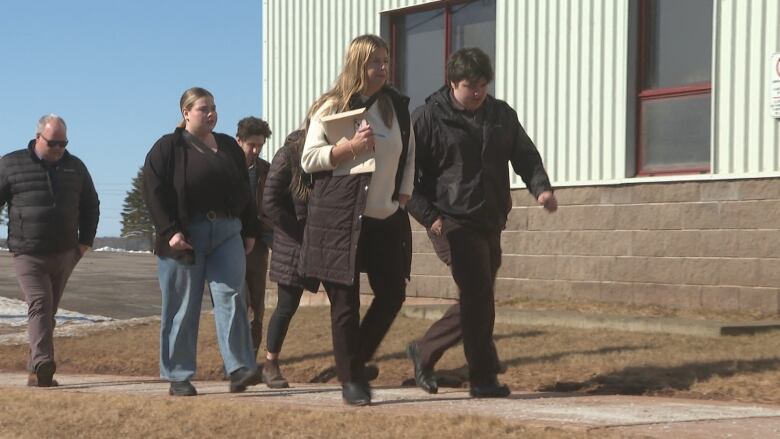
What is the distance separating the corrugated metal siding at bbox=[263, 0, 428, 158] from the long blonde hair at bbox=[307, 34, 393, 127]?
784cm

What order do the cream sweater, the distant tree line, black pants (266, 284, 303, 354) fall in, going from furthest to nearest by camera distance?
the distant tree line < black pants (266, 284, 303, 354) < the cream sweater

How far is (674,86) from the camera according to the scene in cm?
1128

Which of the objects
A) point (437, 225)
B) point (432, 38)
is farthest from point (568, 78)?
point (437, 225)

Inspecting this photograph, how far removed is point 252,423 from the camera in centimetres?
571

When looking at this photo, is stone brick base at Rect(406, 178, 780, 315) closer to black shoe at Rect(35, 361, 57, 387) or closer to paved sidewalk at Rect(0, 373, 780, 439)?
paved sidewalk at Rect(0, 373, 780, 439)

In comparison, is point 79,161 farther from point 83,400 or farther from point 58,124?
point 83,400

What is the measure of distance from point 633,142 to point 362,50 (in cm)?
575

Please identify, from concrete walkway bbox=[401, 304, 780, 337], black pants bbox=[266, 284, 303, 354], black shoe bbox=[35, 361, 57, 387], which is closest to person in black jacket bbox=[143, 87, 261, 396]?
black pants bbox=[266, 284, 303, 354]

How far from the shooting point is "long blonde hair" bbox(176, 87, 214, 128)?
7.25 metres

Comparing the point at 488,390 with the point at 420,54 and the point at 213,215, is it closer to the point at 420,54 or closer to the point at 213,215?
the point at 213,215

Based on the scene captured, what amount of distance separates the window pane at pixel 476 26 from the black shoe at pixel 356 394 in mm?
7026

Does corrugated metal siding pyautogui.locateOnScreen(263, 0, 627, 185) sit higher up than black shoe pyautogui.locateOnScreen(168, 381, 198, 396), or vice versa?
corrugated metal siding pyautogui.locateOnScreen(263, 0, 627, 185)

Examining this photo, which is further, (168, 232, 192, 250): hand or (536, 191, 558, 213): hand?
(168, 232, 192, 250): hand

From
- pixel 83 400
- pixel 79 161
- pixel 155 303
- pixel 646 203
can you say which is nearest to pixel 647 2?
pixel 646 203
